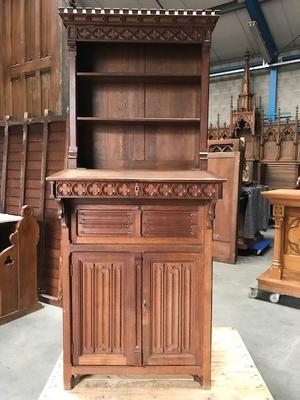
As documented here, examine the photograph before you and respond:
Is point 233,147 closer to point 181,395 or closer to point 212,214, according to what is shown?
point 212,214

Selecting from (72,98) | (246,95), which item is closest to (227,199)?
(72,98)

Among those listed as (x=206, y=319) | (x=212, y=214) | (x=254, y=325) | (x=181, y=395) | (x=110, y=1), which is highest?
(x=110, y=1)

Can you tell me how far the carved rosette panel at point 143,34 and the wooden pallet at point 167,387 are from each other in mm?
1800

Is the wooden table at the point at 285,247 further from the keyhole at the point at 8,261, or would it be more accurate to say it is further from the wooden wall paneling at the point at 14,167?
the wooden wall paneling at the point at 14,167

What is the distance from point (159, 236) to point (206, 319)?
0.47 meters

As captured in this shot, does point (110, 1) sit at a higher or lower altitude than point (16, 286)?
higher

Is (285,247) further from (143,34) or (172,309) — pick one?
(143,34)

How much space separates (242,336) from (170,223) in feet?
4.78

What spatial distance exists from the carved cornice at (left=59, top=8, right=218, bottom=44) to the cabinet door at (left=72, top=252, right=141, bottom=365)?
1170mm

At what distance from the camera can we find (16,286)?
2.75 m

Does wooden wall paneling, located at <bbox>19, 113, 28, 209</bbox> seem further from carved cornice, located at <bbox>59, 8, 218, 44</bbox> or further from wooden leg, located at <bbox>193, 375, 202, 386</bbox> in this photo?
wooden leg, located at <bbox>193, 375, 202, 386</bbox>

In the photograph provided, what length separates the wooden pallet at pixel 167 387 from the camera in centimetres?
161

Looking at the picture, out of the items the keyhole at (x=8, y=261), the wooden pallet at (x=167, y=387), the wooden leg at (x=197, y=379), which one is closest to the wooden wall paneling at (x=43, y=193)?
the keyhole at (x=8, y=261)

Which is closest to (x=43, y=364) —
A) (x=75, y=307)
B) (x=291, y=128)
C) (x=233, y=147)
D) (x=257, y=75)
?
(x=75, y=307)
